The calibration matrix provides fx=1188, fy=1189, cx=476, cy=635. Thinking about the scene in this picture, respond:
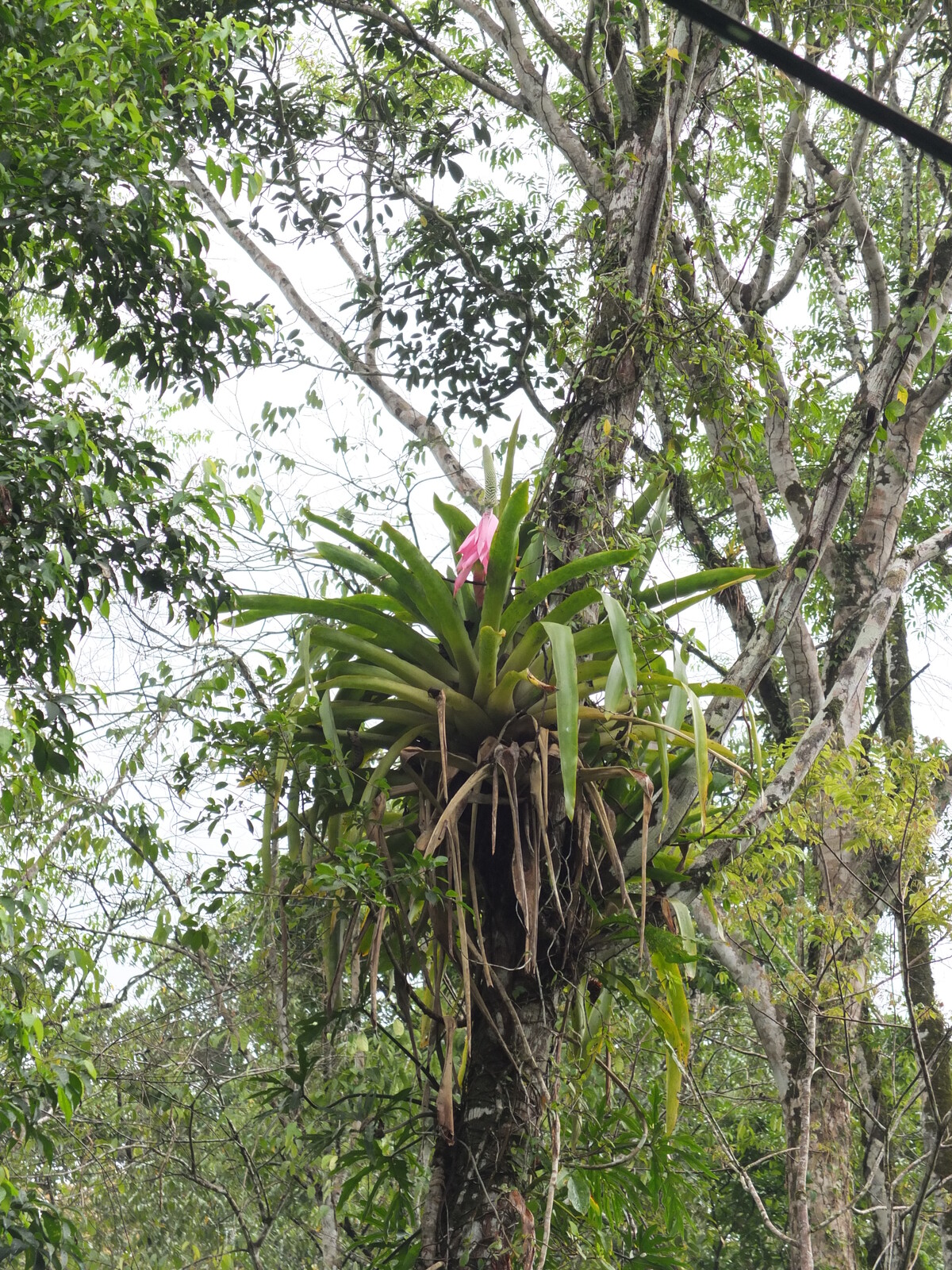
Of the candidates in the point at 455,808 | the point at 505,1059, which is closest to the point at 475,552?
the point at 455,808

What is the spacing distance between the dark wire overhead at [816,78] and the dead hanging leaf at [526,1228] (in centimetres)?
198

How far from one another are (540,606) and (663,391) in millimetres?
1314

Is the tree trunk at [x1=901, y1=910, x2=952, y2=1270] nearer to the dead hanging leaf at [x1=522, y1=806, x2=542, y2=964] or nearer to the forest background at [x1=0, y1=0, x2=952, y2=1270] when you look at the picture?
the forest background at [x1=0, y1=0, x2=952, y2=1270]

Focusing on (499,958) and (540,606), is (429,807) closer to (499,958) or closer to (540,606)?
(499,958)

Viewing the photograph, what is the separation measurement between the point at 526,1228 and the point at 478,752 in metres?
0.91

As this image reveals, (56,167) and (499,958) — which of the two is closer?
(499,958)

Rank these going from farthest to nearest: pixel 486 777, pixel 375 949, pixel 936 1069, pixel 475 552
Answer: pixel 936 1069 < pixel 475 552 < pixel 486 777 < pixel 375 949

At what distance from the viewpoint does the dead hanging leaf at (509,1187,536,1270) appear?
2219 millimetres

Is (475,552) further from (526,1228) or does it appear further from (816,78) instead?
(816,78)

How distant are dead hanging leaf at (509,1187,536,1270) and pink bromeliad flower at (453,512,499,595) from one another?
4.18 ft

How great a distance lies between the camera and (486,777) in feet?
8.14

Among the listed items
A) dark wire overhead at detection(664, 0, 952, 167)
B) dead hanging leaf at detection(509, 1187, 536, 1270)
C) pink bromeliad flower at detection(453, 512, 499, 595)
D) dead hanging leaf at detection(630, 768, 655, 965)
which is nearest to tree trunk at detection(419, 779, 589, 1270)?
dead hanging leaf at detection(509, 1187, 536, 1270)

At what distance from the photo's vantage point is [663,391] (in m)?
3.76

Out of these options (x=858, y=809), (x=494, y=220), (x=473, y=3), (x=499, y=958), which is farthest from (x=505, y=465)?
(x=473, y=3)
